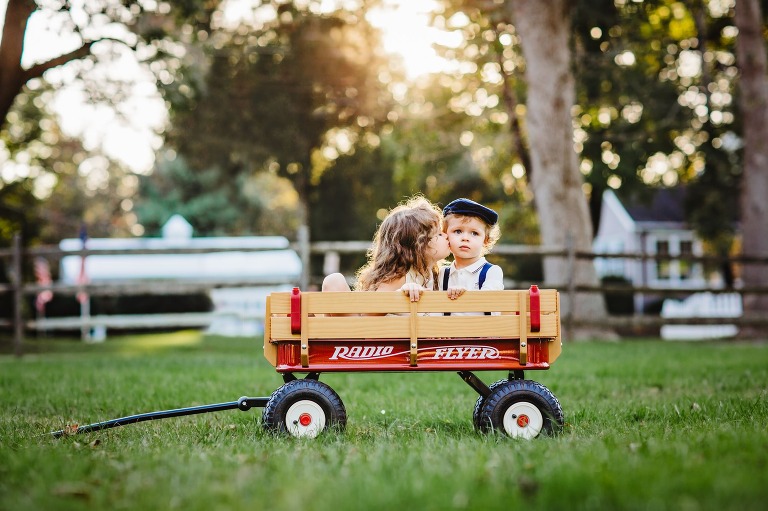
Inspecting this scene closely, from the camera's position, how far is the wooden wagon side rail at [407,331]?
166 inches

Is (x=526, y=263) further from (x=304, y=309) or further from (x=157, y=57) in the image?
(x=304, y=309)

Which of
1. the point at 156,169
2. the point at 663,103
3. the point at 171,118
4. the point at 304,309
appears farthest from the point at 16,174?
the point at 156,169

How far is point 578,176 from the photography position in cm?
1444

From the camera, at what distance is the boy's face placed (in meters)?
4.71

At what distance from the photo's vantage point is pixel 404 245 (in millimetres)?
4684

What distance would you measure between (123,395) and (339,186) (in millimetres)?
29128

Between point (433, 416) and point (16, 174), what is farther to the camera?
point (16, 174)

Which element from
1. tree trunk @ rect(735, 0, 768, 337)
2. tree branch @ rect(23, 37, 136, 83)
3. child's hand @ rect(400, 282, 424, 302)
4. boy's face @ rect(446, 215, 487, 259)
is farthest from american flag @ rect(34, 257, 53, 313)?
child's hand @ rect(400, 282, 424, 302)

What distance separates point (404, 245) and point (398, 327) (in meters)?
0.63

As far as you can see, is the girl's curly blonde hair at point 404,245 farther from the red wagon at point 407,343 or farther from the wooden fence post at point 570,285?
the wooden fence post at point 570,285

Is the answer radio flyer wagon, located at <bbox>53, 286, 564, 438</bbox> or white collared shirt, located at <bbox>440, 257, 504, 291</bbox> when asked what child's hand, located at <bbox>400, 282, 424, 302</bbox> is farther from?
white collared shirt, located at <bbox>440, 257, 504, 291</bbox>

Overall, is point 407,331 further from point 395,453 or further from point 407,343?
point 395,453

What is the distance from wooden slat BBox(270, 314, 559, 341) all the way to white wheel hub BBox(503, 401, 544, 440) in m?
0.37

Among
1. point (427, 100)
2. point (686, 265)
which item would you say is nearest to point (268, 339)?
point (427, 100)
